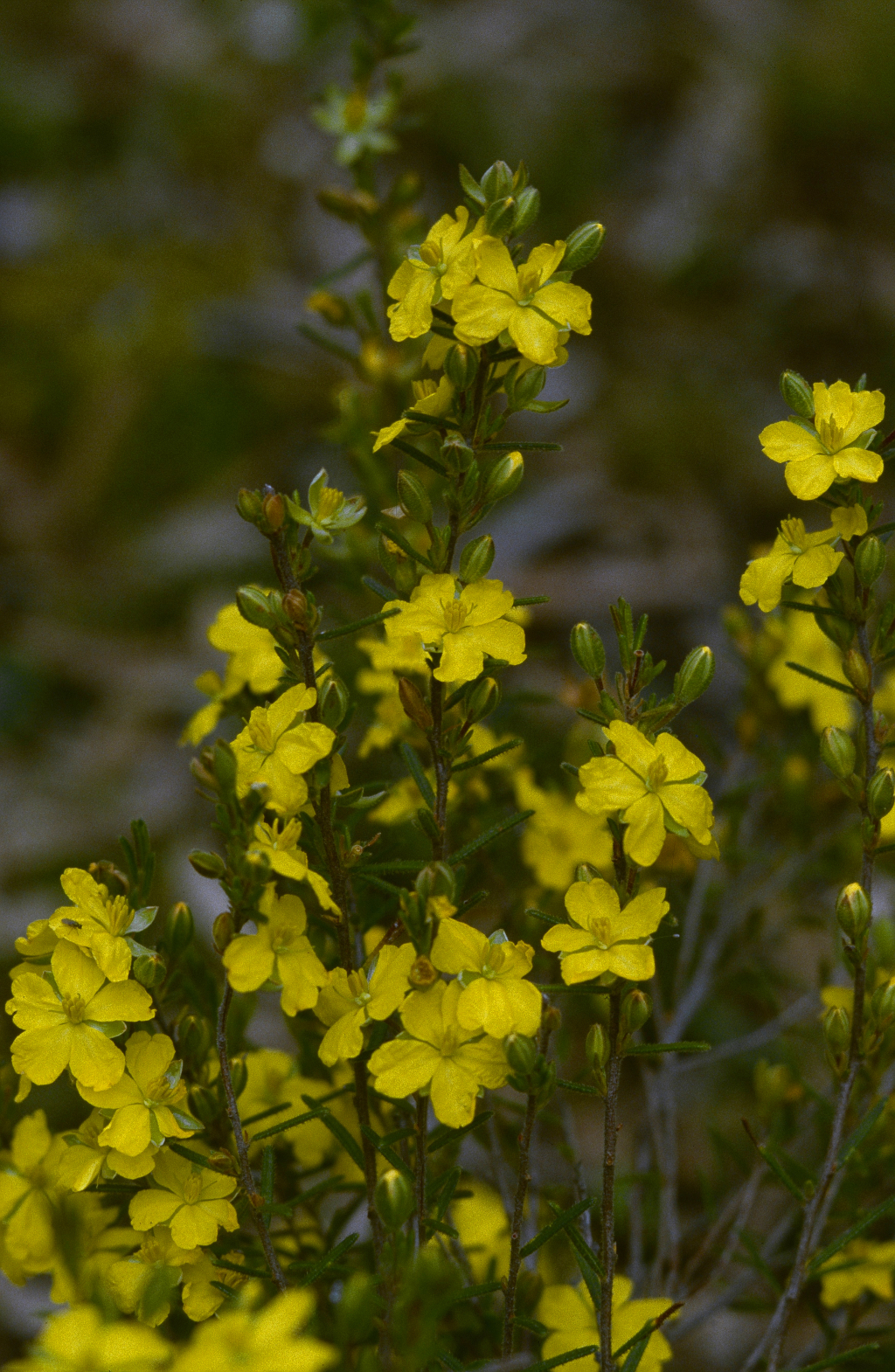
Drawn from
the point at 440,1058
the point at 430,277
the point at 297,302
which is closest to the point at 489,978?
the point at 440,1058

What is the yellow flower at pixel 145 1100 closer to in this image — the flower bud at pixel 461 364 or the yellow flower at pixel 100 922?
the yellow flower at pixel 100 922

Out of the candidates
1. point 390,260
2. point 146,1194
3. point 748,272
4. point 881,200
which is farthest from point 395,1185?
point 881,200

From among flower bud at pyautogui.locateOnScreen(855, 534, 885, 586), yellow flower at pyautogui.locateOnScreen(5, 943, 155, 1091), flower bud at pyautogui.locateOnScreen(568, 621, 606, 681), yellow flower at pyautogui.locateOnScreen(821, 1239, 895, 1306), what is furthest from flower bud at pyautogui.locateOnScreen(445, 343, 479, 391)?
yellow flower at pyautogui.locateOnScreen(821, 1239, 895, 1306)

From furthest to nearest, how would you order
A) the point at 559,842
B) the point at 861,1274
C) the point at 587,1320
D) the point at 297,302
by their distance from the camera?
the point at 297,302
the point at 559,842
the point at 861,1274
the point at 587,1320

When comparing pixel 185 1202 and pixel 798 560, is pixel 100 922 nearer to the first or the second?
pixel 185 1202

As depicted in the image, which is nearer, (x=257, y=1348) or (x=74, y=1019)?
(x=257, y=1348)

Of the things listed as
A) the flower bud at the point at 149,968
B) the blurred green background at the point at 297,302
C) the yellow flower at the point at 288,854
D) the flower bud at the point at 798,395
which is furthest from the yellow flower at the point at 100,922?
the blurred green background at the point at 297,302
